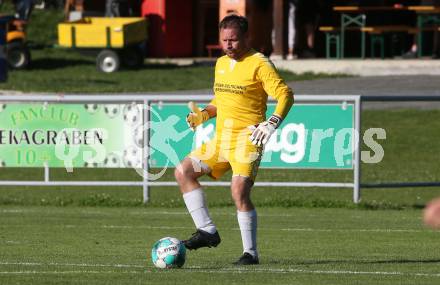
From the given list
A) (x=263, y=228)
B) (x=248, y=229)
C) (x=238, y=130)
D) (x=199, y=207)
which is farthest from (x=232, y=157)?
(x=263, y=228)

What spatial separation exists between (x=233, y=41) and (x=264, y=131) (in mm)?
821

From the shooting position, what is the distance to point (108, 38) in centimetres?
3491

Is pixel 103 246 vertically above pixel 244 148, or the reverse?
pixel 244 148

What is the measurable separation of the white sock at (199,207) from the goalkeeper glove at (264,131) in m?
0.74

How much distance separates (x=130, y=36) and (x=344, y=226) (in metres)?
20.7

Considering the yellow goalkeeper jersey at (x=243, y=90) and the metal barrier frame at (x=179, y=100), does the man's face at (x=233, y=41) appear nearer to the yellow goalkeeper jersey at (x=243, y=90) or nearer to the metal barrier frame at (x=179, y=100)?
the yellow goalkeeper jersey at (x=243, y=90)

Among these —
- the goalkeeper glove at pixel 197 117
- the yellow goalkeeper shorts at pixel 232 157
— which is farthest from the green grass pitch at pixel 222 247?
the goalkeeper glove at pixel 197 117

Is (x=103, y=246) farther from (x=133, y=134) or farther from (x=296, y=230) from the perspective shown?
(x=133, y=134)

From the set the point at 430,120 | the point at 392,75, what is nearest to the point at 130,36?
the point at 392,75

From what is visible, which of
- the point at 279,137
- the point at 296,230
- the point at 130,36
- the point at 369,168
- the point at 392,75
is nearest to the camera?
the point at 296,230

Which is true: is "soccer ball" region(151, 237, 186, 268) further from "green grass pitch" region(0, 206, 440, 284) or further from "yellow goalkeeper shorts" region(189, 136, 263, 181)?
"yellow goalkeeper shorts" region(189, 136, 263, 181)

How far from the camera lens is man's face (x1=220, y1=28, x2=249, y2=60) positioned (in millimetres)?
10577

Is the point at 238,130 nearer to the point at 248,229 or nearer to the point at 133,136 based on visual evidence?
the point at 248,229

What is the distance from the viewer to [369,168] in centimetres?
1992
